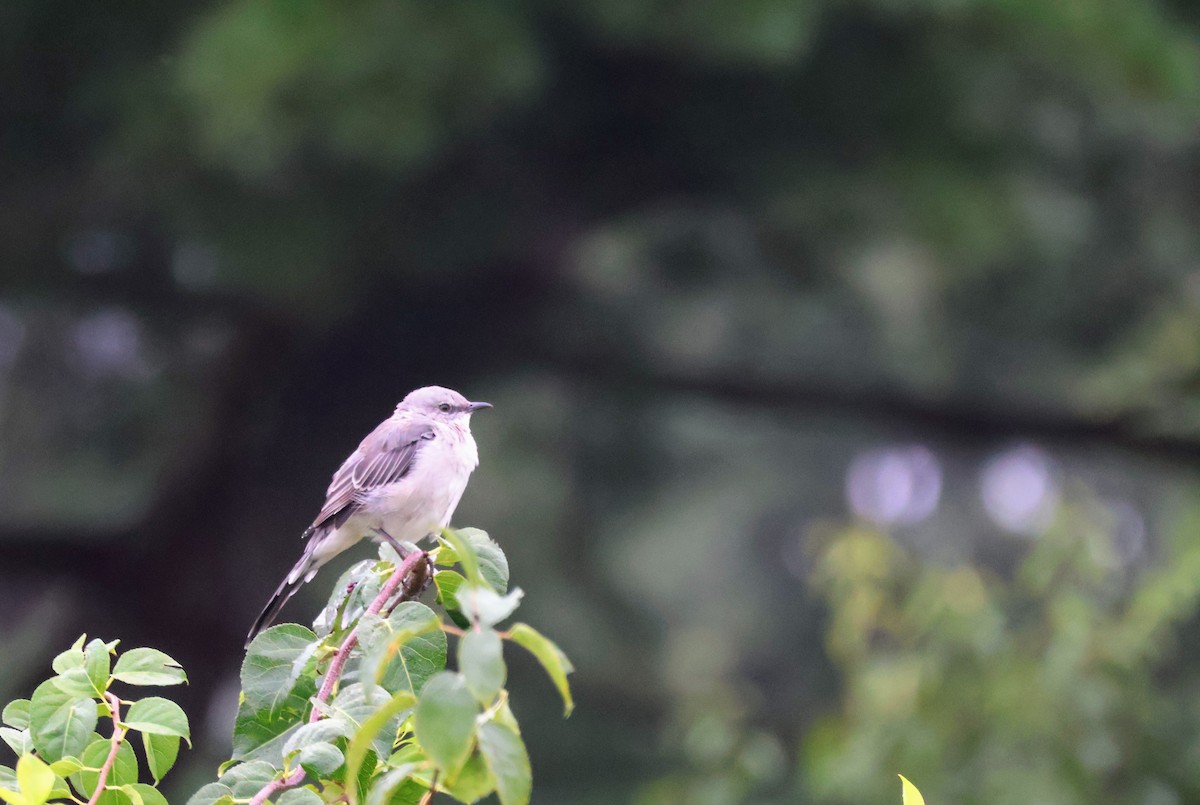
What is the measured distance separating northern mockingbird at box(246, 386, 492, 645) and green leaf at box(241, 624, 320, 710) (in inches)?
65.4

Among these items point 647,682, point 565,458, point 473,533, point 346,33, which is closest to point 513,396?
point 565,458

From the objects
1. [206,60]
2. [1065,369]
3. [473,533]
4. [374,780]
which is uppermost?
[206,60]

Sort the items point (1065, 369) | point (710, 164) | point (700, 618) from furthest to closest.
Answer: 1. point (700, 618)
2. point (1065, 369)
3. point (710, 164)

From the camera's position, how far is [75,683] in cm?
143

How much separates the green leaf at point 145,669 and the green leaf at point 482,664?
0.52 metres

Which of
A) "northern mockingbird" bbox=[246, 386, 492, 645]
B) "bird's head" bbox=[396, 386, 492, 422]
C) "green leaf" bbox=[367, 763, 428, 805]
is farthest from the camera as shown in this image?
"bird's head" bbox=[396, 386, 492, 422]

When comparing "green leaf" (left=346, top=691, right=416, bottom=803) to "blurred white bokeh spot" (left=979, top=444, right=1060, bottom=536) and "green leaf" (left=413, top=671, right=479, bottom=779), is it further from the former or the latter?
"blurred white bokeh spot" (left=979, top=444, right=1060, bottom=536)

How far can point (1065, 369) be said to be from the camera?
7.88 m

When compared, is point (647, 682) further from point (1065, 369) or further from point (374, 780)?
point (374, 780)

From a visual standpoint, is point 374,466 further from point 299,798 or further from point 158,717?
point 299,798

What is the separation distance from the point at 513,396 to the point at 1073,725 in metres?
3.58

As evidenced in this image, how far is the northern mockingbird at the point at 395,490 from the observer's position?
131 inches

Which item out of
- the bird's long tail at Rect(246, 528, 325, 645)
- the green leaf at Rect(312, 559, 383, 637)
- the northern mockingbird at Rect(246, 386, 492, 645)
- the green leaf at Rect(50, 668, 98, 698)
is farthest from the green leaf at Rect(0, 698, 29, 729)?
the northern mockingbird at Rect(246, 386, 492, 645)

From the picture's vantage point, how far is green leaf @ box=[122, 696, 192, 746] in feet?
4.51
